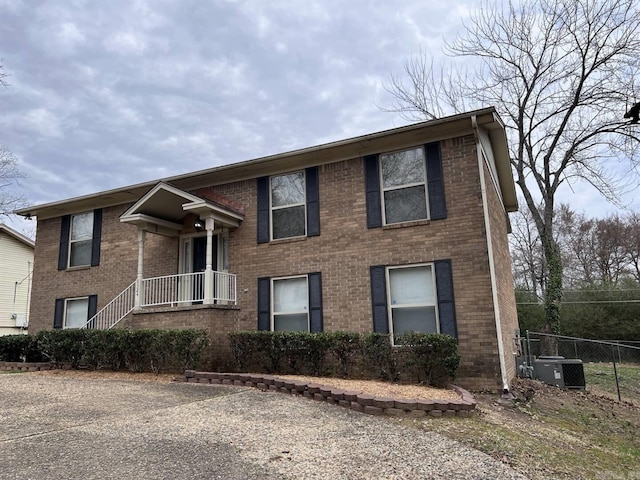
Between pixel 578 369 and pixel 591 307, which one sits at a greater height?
pixel 591 307

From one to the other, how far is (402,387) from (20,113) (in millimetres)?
16071

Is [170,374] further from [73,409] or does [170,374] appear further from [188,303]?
[73,409]

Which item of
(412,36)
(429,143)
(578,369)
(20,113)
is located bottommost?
(578,369)

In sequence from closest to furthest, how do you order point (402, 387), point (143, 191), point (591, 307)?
point (402, 387) → point (143, 191) → point (591, 307)

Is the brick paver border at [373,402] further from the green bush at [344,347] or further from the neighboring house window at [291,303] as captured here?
the neighboring house window at [291,303]

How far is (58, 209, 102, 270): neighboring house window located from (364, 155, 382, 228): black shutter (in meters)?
8.34

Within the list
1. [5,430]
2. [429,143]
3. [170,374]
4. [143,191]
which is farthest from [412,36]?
[5,430]

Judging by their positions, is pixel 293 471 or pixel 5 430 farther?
pixel 5 430

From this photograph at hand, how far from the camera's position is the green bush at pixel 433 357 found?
7.79 m

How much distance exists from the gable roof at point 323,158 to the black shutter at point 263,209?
0.25 m

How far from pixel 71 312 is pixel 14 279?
440 inches

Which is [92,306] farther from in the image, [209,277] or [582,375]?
[582,375]

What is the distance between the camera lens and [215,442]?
4.51 m

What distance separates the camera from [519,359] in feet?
39.3
